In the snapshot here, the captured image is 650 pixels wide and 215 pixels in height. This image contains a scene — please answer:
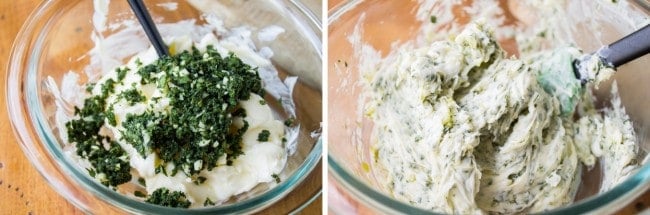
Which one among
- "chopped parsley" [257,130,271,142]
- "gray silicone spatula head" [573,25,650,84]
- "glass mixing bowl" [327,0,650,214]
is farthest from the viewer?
"chopped parsley" [257,130,271,142]

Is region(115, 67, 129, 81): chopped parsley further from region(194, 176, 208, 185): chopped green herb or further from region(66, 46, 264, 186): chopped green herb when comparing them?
region(194, 176, 208, 185): chopped green herb

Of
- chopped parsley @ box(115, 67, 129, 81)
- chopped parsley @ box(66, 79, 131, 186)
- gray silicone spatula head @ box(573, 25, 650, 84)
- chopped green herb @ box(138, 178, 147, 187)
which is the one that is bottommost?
chopped green herb @ box(138, 178, 147, 187)

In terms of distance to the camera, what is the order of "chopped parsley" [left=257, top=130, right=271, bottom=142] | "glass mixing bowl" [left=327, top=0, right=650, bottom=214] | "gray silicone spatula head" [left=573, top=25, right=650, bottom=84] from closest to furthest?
1. "gray silicone spatula head" [left=573, top=25, right=650, bottom=84]
2. "glass mixing bowl" [left=327, top=0, right=650, bottom=214]
3. "chopped parsley" [left=257, top=130, right=271, bottom=142]

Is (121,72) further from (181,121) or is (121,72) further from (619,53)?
(619,53)

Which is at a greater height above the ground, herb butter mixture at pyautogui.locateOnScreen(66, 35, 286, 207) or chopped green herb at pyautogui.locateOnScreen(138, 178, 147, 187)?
herb butter mixture at pyautogui.locateOnScreen(66, 35, 286, 207)

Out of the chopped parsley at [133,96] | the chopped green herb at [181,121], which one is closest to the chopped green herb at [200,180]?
the chopped green herb at [181,121]

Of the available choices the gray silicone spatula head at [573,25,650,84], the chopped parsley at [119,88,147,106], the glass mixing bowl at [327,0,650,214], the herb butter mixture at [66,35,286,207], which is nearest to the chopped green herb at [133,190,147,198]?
the herb butter mixture at [66,35,286,207]

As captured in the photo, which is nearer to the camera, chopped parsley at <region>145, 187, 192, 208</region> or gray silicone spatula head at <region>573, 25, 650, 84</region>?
gray silicone spatula head at <region>573, 25, 650, 84</region>
